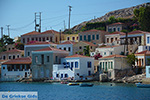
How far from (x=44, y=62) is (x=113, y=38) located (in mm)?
19867

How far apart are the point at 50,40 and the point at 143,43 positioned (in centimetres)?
2644

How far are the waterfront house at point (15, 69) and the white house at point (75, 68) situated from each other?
27.4 ft

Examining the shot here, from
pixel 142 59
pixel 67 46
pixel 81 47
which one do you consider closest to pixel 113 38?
pixel 81 47

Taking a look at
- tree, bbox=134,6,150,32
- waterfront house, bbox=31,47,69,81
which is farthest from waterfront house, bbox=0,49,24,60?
tree, bbox=134,6,150,32

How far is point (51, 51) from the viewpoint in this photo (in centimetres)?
7506

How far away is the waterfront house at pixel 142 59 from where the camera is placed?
70625 mm

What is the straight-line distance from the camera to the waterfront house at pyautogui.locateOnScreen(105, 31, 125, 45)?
84.1 meters

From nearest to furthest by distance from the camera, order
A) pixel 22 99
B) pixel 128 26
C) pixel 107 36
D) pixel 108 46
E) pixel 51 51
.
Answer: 1. pixel 22 99
2. pixel 51 51
3. pixel 108 46
4. pixel 107 36
5. pixel 128 26

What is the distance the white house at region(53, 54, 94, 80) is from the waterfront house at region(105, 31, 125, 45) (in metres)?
11.3

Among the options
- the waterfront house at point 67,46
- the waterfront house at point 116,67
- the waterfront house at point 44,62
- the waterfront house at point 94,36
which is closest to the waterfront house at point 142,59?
the waterfront house at point 116,67

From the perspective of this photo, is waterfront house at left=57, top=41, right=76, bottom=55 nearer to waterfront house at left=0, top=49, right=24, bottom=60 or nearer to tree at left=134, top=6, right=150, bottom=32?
waterfront house at left=0, top=49, right=24, bottom=60

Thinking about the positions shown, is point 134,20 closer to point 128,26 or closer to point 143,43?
point 128,26

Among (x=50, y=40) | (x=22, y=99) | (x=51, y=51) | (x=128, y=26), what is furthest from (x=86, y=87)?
(x=128, y=26)

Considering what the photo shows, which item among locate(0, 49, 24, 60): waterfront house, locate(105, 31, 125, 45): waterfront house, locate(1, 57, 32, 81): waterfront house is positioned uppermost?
locate(105, 31, 125, 45): waterfront house
